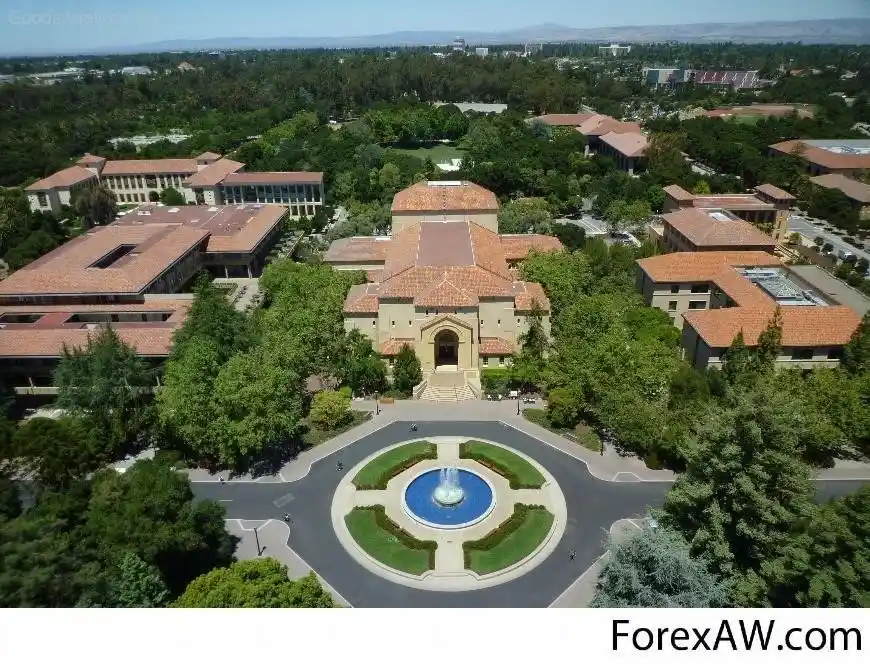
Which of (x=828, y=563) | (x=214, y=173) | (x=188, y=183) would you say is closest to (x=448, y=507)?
(x=828, y=563)

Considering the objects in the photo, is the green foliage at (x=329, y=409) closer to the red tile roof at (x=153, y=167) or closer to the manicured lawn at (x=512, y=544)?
the manicured lawn at (x=512, y=544)

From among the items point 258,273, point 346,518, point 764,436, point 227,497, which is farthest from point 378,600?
point 258,273

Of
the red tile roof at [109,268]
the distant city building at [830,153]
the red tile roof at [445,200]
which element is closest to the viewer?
the red tile roof at [109,268]

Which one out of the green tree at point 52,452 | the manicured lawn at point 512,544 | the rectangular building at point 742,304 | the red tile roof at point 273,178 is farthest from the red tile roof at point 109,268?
the rectangular building at point 742,304

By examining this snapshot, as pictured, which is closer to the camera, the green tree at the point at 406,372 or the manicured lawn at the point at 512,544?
the manicured lawn at the point at 512,544

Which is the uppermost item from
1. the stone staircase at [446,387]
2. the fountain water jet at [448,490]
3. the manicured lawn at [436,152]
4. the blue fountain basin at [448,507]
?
the manicured lawn at [436,152]

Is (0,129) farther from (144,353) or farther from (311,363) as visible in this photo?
(311,363)

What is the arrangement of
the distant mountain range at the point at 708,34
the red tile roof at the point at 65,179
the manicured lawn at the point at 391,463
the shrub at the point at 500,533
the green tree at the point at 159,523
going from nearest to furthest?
1. the distant mountain range at the point at 708,34
2. the green tree at the point at 159,523
3. the shrub at the point at 500,533
4. the manicured lawn at the point at 391,463
5. the red tile roof at the point at 65,179

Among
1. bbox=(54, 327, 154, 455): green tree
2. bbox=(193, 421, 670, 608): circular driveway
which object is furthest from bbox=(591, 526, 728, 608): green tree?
bbox=(54, 327, 154, 455): green tree
